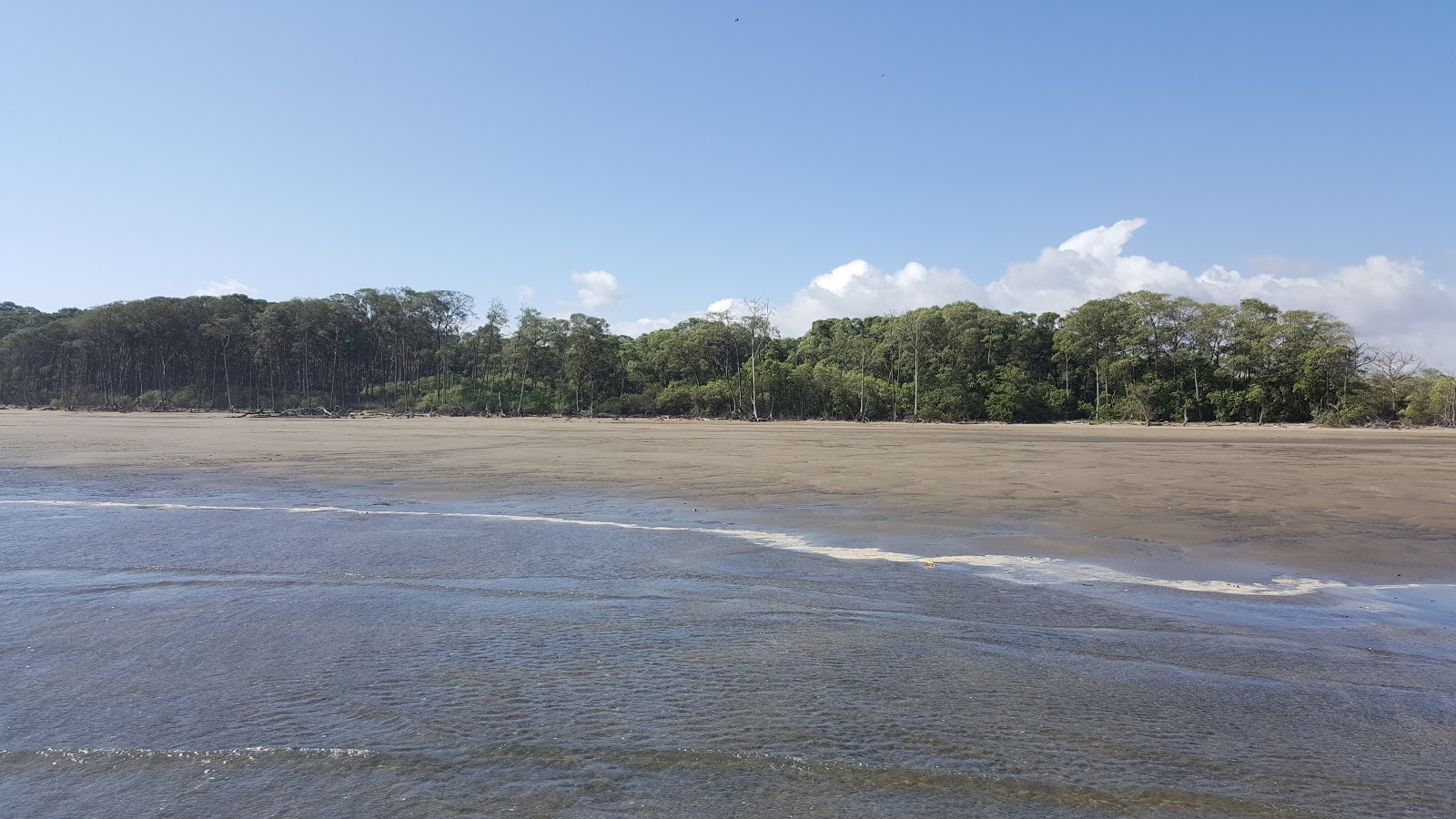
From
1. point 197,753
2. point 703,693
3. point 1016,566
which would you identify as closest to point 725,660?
point 703,693

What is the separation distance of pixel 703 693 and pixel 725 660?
2.03 ft

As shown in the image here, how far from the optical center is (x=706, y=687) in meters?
4.66

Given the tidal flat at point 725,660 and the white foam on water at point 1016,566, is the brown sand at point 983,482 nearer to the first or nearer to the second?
the tidal flat at point 725,660

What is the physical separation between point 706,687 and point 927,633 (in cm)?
207

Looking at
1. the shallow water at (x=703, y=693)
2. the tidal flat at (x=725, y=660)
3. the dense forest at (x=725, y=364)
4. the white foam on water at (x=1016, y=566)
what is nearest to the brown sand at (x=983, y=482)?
the tidal flat at (x=725, y=660)

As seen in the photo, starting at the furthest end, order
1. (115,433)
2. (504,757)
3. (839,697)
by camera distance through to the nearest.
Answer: (115,433) < (839,697) < (504,757)

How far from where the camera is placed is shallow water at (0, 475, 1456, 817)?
3.40 metres

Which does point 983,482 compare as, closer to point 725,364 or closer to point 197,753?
point 197,753

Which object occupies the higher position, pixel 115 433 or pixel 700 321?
pixel 700 321

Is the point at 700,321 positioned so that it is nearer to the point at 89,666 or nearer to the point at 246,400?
the point at 246,400

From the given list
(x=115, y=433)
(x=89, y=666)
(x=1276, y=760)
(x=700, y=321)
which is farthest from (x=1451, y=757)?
(x=700, y=321)

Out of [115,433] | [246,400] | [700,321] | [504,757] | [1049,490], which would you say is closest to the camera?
[504,757]

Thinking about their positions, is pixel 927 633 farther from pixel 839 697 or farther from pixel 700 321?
pixel 700 321

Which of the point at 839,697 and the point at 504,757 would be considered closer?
the point at 504,757
